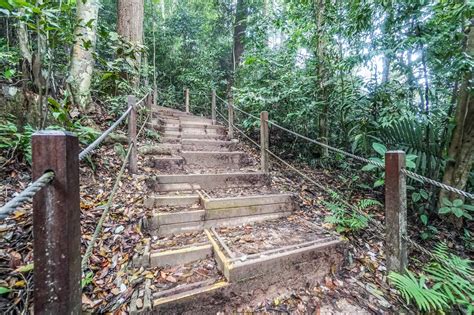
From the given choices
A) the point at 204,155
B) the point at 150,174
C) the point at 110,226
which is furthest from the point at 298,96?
the point at 110,226

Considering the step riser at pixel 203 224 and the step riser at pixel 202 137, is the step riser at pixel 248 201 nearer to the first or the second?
the step riser at pixel 203 224

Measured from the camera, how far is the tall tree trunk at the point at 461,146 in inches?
91.8

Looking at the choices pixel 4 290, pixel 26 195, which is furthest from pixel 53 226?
pixel 4 290

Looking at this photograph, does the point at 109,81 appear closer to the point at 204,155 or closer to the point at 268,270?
the point at 204,155

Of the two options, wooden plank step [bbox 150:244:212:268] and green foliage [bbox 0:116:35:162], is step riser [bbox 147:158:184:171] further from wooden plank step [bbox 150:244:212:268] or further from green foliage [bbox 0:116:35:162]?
wooden plank step [bbox 150:244:212:268]

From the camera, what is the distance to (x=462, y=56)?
1.93 meters

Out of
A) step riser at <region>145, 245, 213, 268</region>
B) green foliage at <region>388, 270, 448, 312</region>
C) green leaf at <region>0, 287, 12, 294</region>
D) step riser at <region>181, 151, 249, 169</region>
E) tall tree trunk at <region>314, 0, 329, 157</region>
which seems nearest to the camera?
green leaf at <region>0, 287, 12, 294</region>

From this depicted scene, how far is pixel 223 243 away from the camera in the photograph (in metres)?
1.77

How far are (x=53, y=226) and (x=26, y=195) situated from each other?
0.63ft

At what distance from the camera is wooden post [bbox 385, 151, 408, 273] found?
4.98 ft

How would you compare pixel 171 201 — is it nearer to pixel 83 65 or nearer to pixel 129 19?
pixel 83 65

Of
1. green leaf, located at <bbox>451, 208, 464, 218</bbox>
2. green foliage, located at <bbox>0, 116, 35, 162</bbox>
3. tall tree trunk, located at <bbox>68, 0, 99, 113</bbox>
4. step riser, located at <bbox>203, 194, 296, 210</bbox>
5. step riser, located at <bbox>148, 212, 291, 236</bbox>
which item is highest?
tall tree trunk, located at <bbox>68, 0, 99, 113</bbox>

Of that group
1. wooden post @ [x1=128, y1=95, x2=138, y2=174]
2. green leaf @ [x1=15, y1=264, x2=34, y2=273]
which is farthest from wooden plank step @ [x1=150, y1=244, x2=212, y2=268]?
wooden post @ [x1=128, y1=95, x2=138, y2=174]

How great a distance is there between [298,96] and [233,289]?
3049 millimetres
